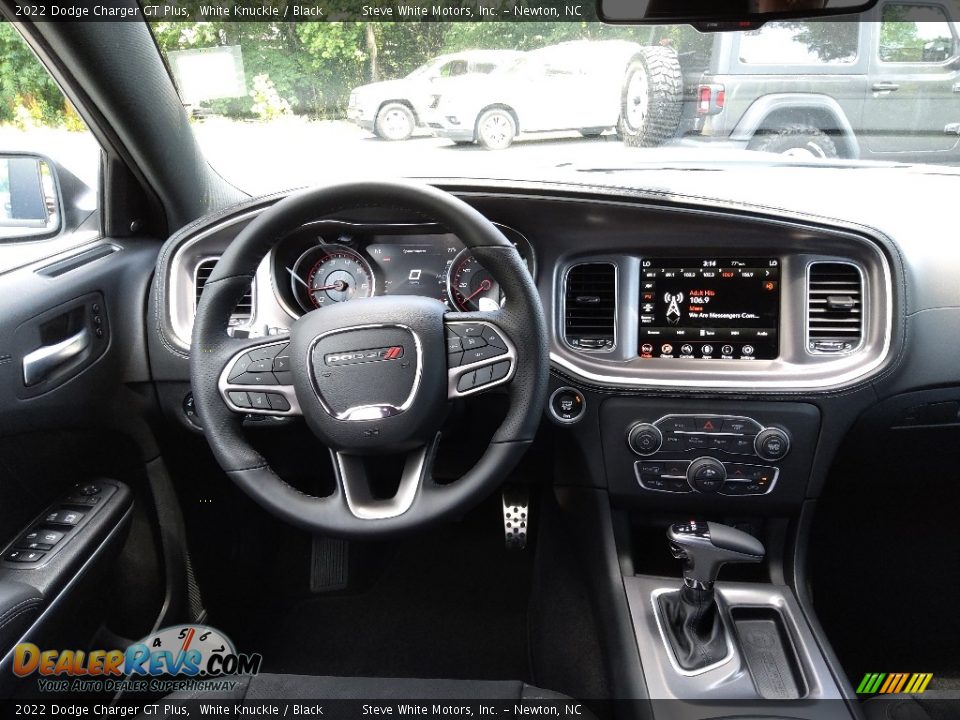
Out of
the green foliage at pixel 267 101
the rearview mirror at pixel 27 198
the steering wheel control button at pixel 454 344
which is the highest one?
the green foliage at pixel 267 101

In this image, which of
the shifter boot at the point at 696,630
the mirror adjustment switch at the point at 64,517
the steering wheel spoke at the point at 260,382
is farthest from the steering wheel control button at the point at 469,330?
the mirror adjustment switch at the point at 64,517

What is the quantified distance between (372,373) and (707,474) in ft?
3.10

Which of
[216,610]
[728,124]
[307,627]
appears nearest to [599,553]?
[307,627]

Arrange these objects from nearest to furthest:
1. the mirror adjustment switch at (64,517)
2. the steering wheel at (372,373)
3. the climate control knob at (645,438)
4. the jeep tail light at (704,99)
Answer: the steering wheel at (372,373), the mirror adjustment switch at (64,517), the climate control knob at (645,438), the jeep tail light at (704,99)

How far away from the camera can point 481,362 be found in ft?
5.05

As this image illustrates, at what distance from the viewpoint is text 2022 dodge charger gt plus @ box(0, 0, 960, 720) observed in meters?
1.56

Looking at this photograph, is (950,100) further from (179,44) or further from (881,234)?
(179,44)

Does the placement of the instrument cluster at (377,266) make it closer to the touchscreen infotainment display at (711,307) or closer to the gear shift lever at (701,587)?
the touchscreen infotainment display at (711,307)

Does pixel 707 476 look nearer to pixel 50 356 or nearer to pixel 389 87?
pixel 389 87

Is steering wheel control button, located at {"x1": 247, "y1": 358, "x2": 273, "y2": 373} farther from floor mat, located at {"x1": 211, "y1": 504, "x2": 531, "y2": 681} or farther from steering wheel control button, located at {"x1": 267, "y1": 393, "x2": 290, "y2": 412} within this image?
floor mat, located at {"x1": 211, "y1": 504, "x2": 531, "y2": 681}

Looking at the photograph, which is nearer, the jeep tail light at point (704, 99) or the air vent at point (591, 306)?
the air vent at point (591, 306)

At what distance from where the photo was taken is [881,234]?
186cm

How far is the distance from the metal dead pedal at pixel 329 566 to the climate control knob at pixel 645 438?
3.76 feet

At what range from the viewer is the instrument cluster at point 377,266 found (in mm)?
1999
